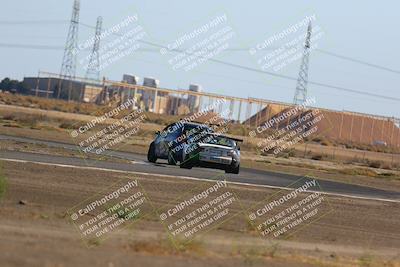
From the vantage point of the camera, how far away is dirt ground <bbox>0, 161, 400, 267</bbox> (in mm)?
12086

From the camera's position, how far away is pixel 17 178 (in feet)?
74.6

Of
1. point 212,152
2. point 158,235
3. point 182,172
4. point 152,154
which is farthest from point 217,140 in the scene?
point 158,235

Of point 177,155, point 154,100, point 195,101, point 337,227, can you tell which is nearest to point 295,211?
point 337,227

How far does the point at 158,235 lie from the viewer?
1580cm

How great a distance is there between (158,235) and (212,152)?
45.4 feet

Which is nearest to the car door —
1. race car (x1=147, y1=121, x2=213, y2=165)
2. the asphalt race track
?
race car (x1=147, y1=121, x2=213, y2=165)

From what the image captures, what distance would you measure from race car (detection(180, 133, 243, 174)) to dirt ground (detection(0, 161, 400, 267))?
82.5 inches

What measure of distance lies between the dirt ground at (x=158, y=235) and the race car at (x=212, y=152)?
6.88 ft

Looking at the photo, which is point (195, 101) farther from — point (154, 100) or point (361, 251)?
point (361, 251)

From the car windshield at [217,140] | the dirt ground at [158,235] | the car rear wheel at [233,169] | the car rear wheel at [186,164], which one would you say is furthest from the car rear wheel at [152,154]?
the dirt ground at [158,235]

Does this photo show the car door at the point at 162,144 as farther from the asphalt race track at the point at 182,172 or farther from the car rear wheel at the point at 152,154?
the asphalt race track at the point at 182,172

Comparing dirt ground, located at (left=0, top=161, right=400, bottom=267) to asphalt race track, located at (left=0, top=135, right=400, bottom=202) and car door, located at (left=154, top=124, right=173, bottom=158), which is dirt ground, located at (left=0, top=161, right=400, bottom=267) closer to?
asphalt race track, located at (left=0, top=135, right=400, bottom=202)

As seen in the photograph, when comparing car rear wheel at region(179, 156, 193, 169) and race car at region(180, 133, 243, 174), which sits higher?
race car at region(180, 133, 243, 174)

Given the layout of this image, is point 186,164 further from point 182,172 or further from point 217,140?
point 217,140
